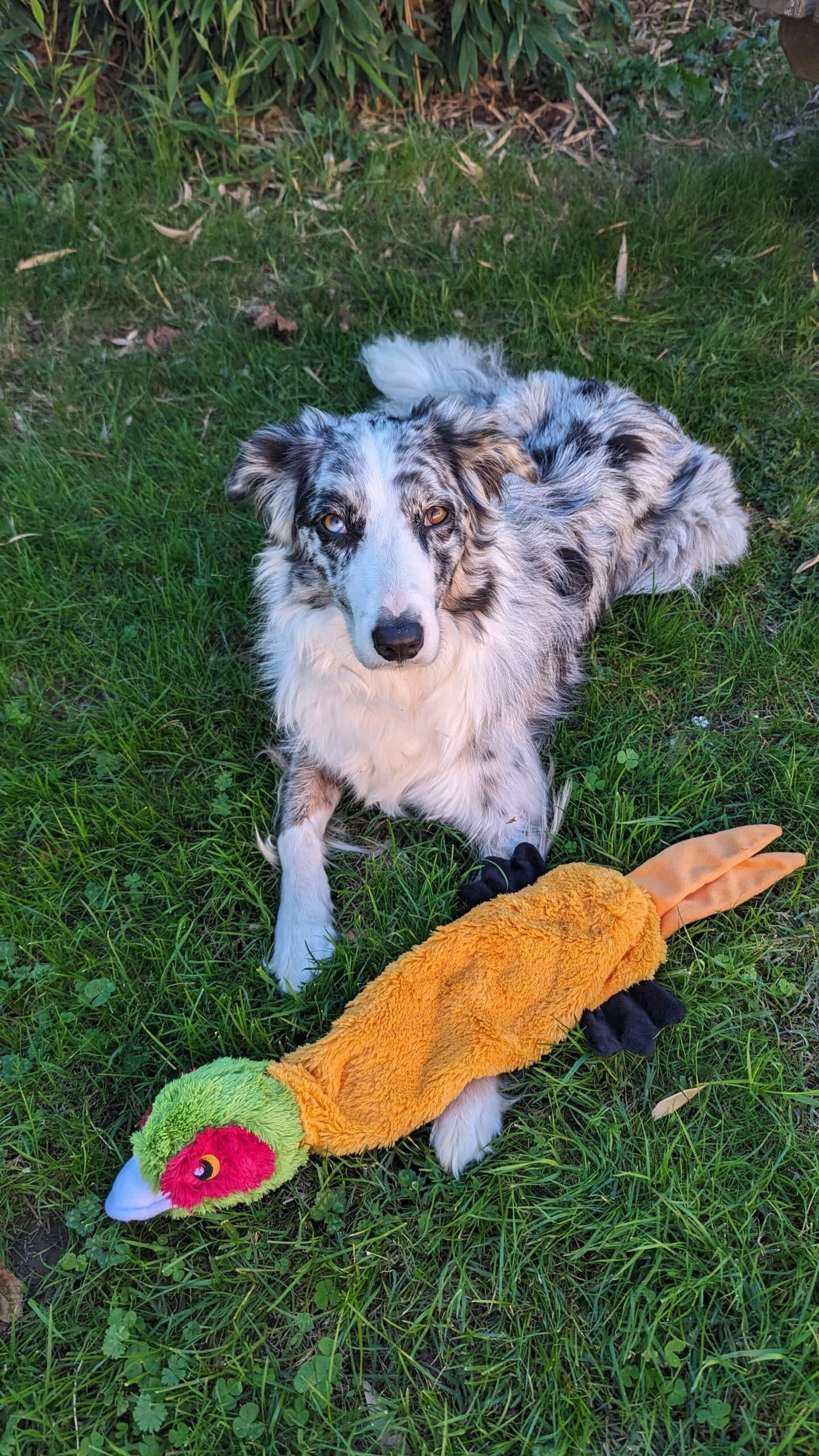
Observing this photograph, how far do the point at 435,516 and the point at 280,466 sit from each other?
0.62m

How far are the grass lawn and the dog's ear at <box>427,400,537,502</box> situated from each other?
97 cm

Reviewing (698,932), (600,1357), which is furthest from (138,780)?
(600,1357)


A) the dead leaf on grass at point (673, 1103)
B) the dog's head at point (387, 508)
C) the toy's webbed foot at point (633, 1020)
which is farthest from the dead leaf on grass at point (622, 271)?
the dead leaf on grass at point (673, 1103)

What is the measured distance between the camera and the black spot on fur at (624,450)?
3947mm

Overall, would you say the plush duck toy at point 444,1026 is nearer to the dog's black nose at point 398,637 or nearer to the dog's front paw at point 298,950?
the dog's front paw at point 298,950

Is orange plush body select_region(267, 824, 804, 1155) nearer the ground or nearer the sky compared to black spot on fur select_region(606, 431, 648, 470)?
nearer the ground

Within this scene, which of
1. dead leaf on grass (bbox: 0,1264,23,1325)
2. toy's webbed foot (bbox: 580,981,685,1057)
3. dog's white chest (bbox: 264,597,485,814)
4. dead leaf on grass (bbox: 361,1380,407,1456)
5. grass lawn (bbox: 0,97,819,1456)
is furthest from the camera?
dog's white chest (bbox: 264,597,485,814)

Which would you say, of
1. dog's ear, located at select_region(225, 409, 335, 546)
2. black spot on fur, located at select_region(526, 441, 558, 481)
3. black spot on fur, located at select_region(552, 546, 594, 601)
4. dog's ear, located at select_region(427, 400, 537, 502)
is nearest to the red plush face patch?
dog's ear, located at select_region(225, 409, 335, 546)

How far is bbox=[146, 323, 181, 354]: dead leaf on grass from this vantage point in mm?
5180

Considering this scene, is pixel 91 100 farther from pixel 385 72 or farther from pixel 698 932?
pixel 698 932

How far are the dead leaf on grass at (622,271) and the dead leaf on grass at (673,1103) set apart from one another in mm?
4160

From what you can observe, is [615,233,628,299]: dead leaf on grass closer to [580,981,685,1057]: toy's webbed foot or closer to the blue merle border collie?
the blue merle border collie

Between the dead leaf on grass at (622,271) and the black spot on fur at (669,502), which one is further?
the dead leaf on grass at (622,271)

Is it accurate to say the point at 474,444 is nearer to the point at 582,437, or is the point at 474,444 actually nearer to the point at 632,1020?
the point at 582,437
